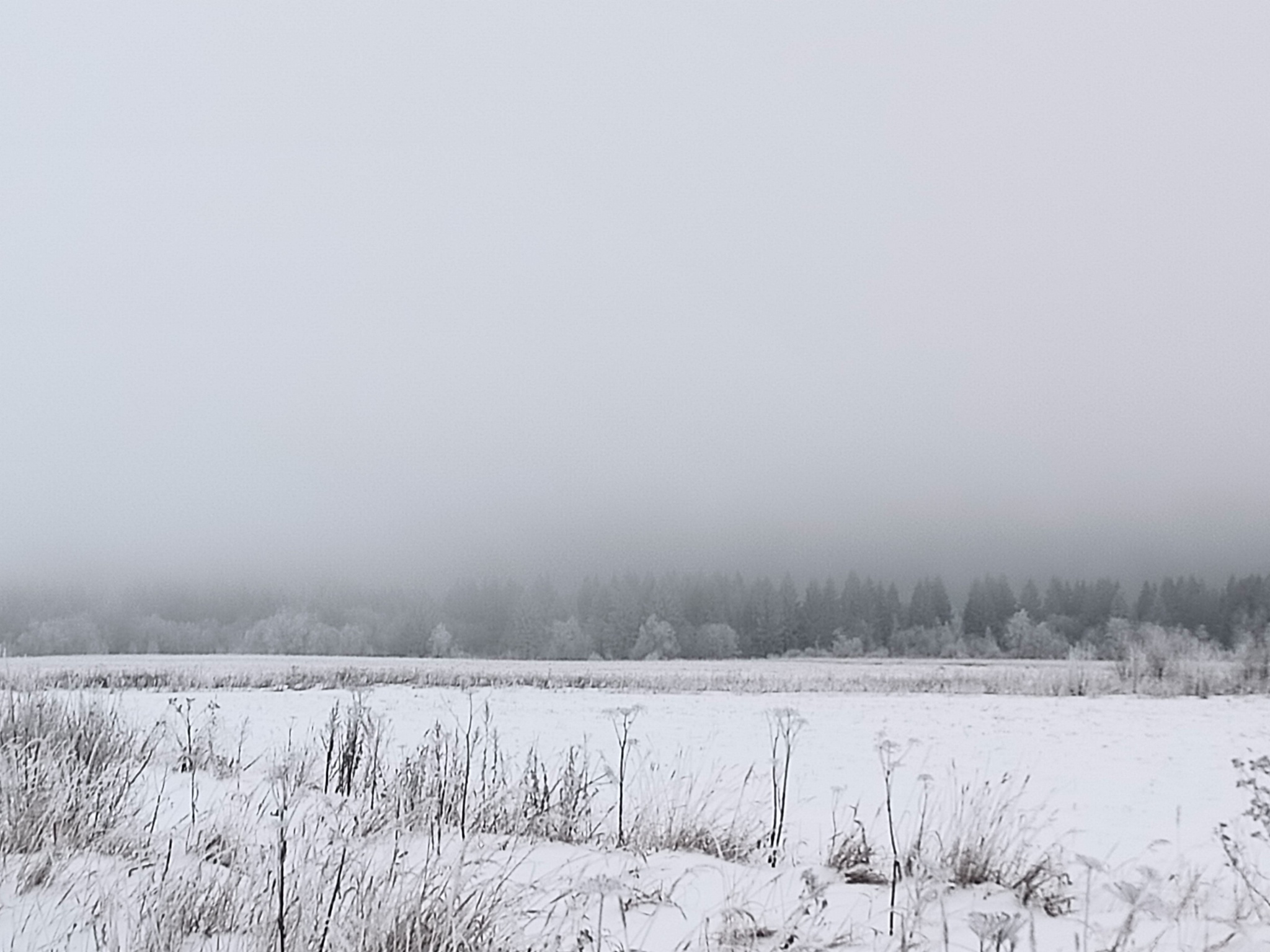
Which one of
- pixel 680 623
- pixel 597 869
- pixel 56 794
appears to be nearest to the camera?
pixel 56 794

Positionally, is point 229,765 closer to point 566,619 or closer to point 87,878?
point 87,878

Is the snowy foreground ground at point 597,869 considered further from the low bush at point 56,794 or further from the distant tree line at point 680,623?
the distant tree line at point 680,623

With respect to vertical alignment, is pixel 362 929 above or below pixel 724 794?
above

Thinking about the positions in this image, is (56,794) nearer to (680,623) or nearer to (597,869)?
(597,869)

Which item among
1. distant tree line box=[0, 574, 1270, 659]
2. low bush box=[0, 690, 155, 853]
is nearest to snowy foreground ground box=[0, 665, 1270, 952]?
low bush box=[0, 690, 155, 853]

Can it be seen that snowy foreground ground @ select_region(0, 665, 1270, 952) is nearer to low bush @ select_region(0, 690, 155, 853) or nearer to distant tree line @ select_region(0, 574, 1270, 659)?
low bush @ select_region(0, 690, 155, 853)

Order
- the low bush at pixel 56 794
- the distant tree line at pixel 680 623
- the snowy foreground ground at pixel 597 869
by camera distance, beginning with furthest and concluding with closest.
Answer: the distant tree line at pixel 680 623 → the low bush at pixel 56 794 → the snowy foreground ground at pixel 597 869

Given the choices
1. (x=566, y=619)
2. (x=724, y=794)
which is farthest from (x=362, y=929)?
(x=566, y=619)

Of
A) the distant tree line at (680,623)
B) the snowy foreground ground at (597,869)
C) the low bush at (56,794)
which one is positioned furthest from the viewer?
the distant tree line at (680,623)

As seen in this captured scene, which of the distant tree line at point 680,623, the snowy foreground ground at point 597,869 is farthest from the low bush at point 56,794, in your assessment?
the distant tree line at point 680,623

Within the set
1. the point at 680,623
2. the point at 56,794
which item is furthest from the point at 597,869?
the point at 680,623

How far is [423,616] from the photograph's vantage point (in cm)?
11294

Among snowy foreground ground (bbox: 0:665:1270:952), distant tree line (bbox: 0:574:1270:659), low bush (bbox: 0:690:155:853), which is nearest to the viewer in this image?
snowy foreground ground (bbox: 0:665:1270:952)

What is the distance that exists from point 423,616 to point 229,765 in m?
108
